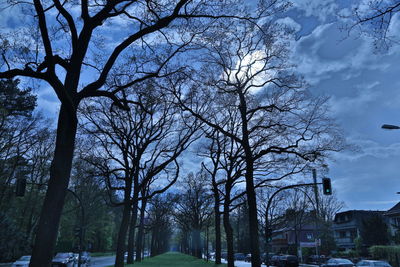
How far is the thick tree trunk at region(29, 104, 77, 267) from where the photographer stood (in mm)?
8094

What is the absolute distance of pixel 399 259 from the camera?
110ft

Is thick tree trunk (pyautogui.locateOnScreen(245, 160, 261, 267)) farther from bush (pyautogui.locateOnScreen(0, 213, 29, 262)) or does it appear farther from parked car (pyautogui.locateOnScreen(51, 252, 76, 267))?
bush (pyautogui.locateOnScreen(0, 213, 29, 262))

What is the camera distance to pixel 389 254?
1407 inches

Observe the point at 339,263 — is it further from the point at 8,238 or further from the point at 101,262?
the point at 101,262

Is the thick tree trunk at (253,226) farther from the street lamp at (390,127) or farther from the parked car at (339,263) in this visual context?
the parked car at (339,263)

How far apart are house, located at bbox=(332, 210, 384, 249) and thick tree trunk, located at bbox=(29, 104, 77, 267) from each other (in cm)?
6772

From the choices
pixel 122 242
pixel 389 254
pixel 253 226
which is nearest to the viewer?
pixel 253 226

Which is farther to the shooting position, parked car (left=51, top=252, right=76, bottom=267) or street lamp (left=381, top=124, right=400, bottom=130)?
parked car (left=51, top=252, right=76, bottom=267)

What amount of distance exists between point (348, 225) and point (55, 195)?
71944mm

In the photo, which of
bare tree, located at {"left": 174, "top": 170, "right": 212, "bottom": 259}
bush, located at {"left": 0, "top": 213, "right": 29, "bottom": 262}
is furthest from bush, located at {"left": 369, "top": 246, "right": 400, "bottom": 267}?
bush, located at {"left": 0, "top": 213, "right": 29, "bottom": 262}

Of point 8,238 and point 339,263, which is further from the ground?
point 8,238

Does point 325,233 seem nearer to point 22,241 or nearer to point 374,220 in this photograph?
point 374,220

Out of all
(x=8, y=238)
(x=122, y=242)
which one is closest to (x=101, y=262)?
(x=8, y=238)

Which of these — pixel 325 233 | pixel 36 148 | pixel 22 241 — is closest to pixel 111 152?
pixel 36 148
